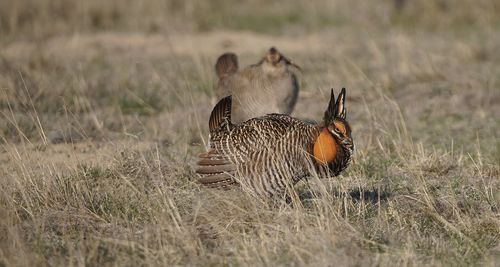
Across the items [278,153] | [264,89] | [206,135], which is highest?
[278,153]

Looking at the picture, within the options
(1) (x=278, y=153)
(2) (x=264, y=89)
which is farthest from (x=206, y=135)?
(1) (x=278, y=153)

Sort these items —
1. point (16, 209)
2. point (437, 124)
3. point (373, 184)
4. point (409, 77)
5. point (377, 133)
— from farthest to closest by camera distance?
point (409, 77) < point (437, 124) < point (377, 133) < point (373, 184) < point (16, 209)

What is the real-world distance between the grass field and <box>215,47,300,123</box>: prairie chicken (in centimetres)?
40

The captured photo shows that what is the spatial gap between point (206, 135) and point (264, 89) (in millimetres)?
588

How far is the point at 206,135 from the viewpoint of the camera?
712 centimetres

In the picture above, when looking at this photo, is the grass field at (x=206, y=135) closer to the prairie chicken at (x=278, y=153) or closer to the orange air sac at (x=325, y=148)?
the prairie chicken at (x=278, y=153)

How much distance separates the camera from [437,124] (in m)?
7.88

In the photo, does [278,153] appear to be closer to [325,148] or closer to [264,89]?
[325,148]

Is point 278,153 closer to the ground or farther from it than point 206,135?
farther from it

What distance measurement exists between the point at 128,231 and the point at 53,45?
23.4ft

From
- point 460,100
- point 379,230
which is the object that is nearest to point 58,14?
point 460,100

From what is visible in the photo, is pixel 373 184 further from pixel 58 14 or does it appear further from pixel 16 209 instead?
pixel 58 14

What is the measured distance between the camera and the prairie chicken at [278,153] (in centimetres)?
481

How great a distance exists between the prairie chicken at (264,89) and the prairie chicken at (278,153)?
1799mm
